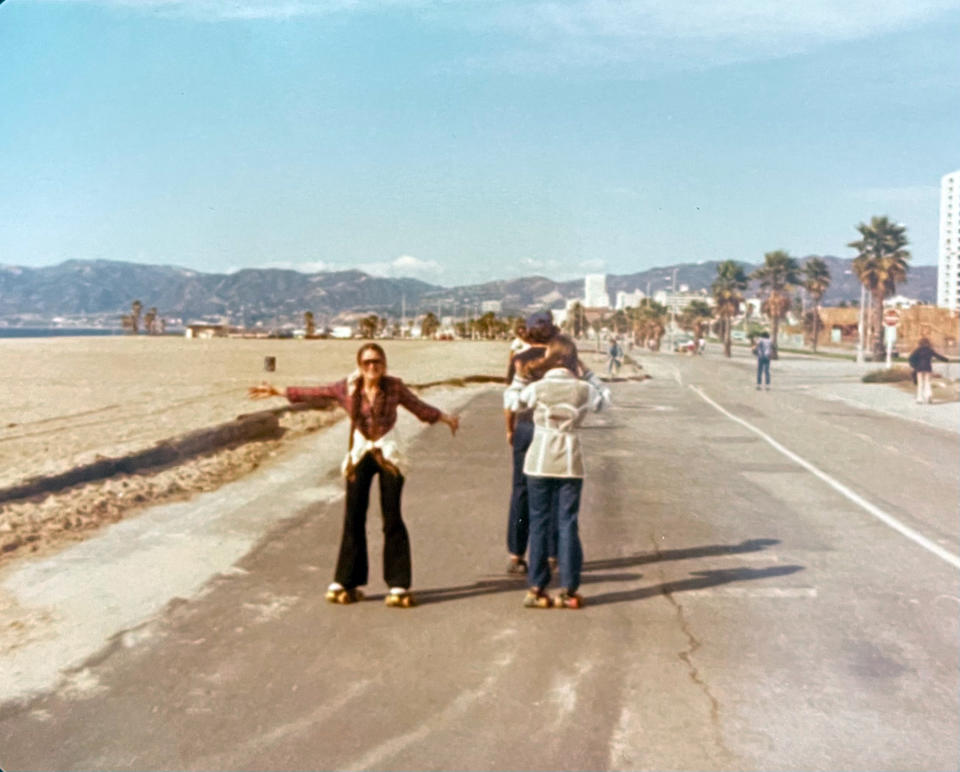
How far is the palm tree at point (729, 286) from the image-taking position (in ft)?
29.7

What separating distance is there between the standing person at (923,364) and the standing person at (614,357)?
6583 mm

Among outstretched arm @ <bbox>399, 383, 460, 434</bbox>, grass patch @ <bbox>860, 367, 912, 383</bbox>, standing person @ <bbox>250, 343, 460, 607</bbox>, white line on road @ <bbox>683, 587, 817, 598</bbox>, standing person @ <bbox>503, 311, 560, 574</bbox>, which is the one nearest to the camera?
standing person @ <bbox>250, 343, 460, 607</bbox>

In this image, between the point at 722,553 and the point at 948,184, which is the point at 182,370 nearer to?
the point at 722,553

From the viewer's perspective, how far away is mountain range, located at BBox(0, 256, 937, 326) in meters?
6.11

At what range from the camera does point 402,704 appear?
4266mm

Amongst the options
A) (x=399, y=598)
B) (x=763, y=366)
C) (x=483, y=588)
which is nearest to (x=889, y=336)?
(x=763, y=366)

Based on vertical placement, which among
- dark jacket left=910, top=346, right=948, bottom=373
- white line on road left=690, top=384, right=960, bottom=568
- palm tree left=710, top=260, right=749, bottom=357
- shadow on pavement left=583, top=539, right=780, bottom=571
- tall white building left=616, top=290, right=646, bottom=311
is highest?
palm tree left=710, top=260, right=749, bottom=357

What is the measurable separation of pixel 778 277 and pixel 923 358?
9.15m

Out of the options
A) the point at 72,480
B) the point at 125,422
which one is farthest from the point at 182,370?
the point at 125,422

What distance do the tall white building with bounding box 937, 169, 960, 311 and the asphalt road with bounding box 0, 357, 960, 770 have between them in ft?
8.08

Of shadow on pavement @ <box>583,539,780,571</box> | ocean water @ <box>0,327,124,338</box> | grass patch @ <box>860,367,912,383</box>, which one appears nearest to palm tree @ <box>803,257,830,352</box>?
shadow on pavement @ <box>583,539,780,571</box>

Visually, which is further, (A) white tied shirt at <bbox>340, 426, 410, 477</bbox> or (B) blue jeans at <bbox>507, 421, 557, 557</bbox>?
(B) blue jeans at <bbox>507, 421, 557, 557</bbox>

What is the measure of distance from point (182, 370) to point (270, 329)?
2.40 metres

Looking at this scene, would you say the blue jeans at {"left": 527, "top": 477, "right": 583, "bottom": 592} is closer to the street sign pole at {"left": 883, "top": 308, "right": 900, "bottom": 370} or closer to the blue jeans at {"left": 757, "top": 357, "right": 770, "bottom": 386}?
the street sign pole at {"left": 883, "top": 308, "right": 900, "bottom": 370}
